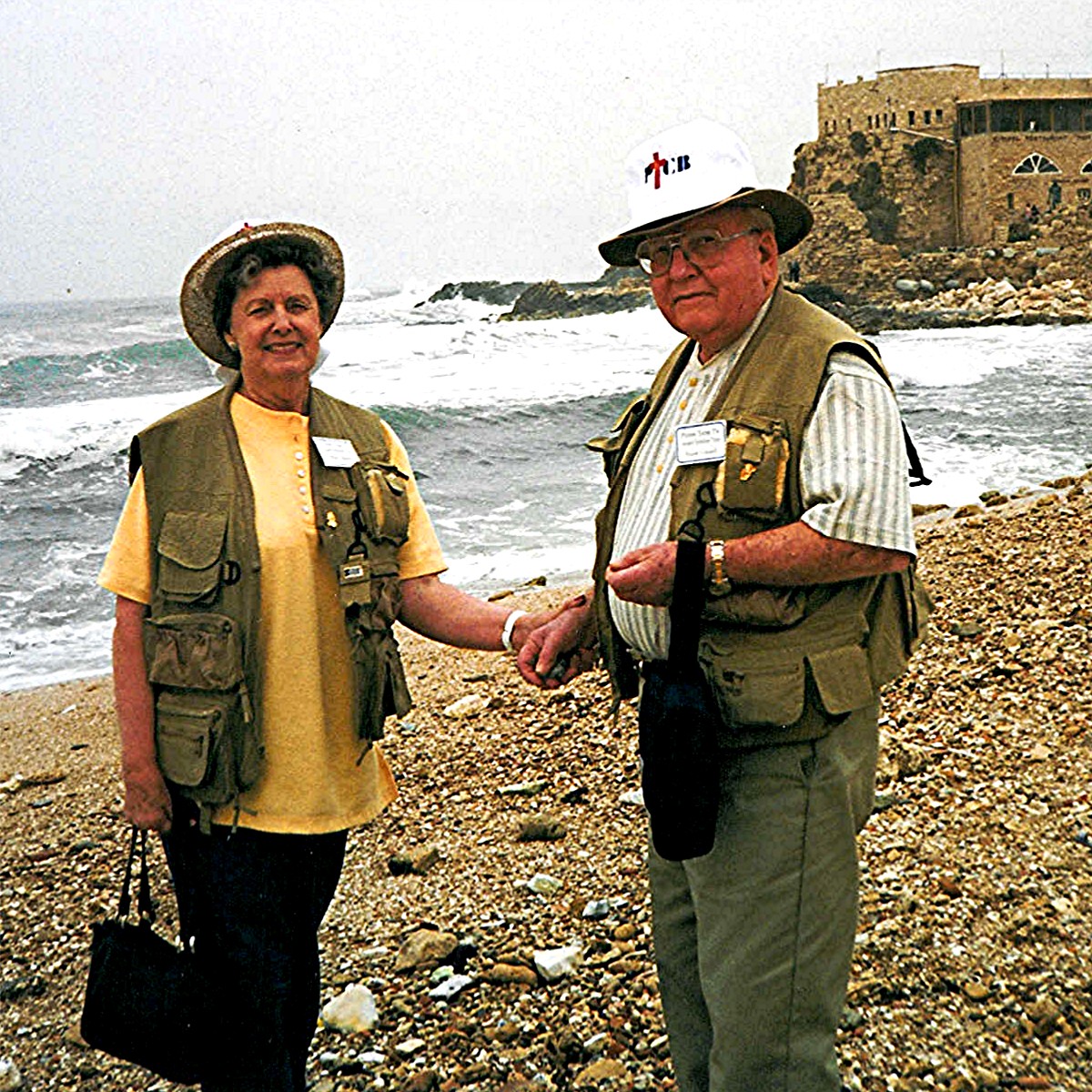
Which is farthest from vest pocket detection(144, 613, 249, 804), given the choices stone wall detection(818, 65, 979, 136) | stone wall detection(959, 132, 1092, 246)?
stone wall detection(818, 65, 979, 136)

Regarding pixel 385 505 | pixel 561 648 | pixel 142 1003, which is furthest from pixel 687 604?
pixel 142 1003

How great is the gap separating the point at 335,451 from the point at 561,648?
69 centimetres

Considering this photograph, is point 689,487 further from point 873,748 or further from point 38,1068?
point 38,1068

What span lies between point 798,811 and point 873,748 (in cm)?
25

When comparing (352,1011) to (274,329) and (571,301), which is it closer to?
(274,329)

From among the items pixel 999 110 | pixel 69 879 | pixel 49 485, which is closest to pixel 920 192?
pixel 999 110

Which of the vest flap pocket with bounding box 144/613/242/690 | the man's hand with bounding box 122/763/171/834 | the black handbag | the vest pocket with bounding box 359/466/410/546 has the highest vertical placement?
the vest pocket with bounding box 359/466/410/546

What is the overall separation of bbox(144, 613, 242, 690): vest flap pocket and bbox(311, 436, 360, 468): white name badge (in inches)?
16.0

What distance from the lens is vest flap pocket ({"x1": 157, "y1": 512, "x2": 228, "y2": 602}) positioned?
2.63m

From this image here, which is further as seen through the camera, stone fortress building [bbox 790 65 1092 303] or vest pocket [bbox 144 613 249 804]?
stone fortress building [bbox 790 65 1092 303]

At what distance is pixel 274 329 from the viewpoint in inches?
110

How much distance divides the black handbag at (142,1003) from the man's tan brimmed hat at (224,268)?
3.63 feet

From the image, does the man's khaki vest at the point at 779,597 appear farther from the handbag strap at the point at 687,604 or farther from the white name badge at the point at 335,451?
the white name badge at the point at 335,451

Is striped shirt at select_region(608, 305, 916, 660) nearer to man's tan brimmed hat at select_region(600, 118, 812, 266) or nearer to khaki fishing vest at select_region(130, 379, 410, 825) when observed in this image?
man's tan brimmed hat at select_region(600, 118, 812, 266)
